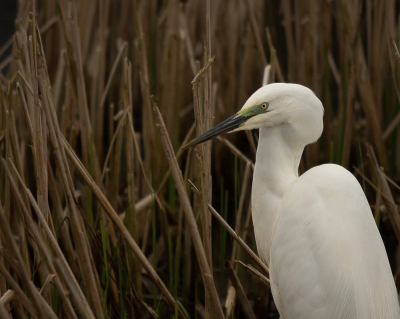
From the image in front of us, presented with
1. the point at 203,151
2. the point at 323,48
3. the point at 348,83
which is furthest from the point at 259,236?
the point at 323,48

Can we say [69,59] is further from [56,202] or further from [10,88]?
[56,202]

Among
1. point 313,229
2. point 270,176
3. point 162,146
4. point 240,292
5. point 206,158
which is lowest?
point 240,292

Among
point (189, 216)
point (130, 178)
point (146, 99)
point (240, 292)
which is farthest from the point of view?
point (146, 99)

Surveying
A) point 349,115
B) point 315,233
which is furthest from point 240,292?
point 349,115

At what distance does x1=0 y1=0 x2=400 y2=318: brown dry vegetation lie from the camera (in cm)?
137

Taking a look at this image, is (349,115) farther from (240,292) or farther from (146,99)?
(240,292)

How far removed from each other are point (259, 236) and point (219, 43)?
1.88m

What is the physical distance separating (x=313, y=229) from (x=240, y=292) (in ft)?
1.68

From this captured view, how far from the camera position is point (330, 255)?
58.0 inches

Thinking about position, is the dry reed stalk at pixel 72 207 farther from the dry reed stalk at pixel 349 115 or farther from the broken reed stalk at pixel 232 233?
the dry reed stalk at pixel 349 115

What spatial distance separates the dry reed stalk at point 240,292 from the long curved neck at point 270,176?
139 millimetres

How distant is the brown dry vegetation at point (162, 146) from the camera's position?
1.37m

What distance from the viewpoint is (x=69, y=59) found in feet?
6.86

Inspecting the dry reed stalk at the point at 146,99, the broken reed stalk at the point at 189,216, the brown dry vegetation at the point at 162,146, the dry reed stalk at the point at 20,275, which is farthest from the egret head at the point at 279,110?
the dry reed stalk at the point at 146,99
